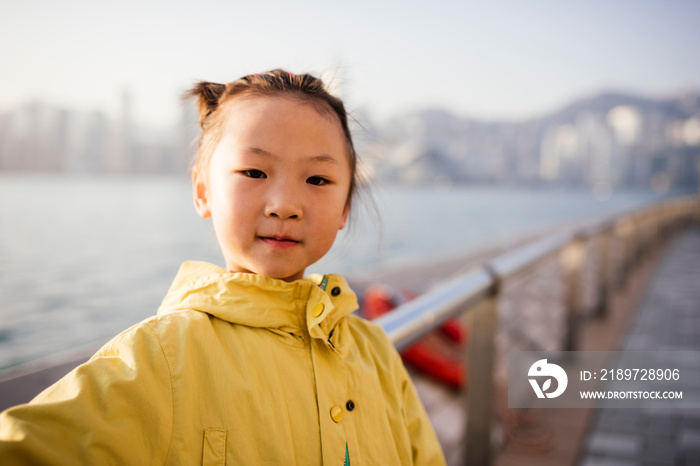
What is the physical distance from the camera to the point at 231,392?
742mm

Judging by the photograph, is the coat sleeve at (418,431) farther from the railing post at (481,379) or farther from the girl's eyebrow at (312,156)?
the railing post at (481,379)

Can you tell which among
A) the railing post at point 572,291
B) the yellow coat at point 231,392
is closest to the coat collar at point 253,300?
the yellow coat at point 231,392

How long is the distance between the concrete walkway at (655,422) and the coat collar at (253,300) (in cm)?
211

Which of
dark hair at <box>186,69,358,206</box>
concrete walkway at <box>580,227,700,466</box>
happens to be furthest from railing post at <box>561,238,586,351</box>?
dark hair at <box>186,69,358,206</box>

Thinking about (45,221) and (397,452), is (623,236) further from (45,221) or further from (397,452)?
(45,221)

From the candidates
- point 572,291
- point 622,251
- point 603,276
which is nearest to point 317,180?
point 572,291

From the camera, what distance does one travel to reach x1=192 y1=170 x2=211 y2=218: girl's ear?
39.1 inches

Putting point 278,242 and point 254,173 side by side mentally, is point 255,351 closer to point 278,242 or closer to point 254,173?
point 278,242

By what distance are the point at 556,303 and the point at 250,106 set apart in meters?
6.54

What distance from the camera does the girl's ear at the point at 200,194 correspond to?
3.26ft

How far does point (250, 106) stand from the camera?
3.00 ft

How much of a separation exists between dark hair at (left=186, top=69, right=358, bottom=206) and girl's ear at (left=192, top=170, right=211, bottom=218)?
0.02m

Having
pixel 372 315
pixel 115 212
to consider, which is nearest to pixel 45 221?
pixel 115 212

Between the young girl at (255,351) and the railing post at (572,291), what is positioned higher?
the young girl at (255,351)
